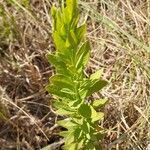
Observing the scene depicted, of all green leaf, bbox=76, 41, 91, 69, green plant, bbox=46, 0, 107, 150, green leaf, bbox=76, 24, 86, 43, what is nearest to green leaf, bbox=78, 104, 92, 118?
green plant, bbox=46, 0, 107, 150

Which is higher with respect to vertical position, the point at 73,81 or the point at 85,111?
the point at 73,81

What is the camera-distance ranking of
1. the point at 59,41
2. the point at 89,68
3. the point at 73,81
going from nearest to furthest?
the point at 59,41, the point at 73,81, the point at 89,68

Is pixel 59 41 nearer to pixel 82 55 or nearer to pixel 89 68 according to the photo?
pixel 82 55

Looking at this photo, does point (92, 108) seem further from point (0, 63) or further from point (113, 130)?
point (0, 63)

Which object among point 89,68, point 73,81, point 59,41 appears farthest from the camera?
point 89,68

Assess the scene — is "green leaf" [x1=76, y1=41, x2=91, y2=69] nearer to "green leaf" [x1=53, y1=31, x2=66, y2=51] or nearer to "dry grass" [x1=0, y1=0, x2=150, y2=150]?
"green leaf" [x1=53, y1=31, x2=66, y2=51]

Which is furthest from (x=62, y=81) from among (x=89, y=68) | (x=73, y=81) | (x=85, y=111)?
(x=89, y=68)

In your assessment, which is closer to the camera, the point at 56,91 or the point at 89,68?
the point at 56,91
